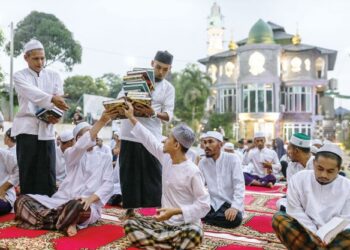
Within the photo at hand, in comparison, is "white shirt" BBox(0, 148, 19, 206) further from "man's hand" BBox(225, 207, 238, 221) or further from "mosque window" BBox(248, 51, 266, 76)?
"mosque window" BBox(248, 51, 266, 76)

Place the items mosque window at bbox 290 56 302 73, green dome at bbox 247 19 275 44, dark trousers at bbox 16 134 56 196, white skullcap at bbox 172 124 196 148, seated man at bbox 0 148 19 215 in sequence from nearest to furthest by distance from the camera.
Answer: white skullcap at bbox 172 124 196 148 → dark trousers at bbox 16 134 56 196 → seated man at bbox 0 148 19 215 → green dome at bbox 247 19 275 44 → mosque window at bbox 290 56 302 73

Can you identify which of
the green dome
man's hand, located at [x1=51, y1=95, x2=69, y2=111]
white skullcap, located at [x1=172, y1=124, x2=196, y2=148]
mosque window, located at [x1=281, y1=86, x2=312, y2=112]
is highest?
the green dome

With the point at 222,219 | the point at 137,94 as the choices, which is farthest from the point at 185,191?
the point at 222,219

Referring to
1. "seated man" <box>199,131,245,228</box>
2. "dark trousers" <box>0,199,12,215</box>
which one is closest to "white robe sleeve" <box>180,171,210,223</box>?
"seated man" <box>199,131,245,228</box>

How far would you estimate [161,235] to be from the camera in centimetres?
320

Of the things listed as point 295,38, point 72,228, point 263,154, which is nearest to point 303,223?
point 72,228

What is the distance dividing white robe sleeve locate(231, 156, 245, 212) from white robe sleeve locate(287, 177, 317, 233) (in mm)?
1176

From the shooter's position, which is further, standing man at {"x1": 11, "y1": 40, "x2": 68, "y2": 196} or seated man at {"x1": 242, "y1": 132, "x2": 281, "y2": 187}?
seated man at {"x1": 242, "y1": 132, "x2": 281, "y2": 187}

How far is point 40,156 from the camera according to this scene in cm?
418

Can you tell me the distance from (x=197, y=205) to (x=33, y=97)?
2.00m

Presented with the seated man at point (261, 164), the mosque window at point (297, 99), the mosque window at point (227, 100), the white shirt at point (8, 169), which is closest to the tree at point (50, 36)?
the mosque window at point (227, 100)

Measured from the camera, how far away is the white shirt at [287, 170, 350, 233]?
9.95 feet

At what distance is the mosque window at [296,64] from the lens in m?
28.2

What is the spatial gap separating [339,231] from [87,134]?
2.40 metres
